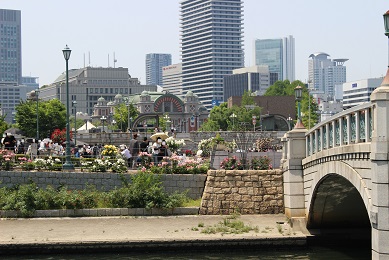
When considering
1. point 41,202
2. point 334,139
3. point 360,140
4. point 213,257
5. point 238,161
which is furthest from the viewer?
point 238,161

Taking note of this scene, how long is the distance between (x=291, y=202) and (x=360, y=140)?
876cm

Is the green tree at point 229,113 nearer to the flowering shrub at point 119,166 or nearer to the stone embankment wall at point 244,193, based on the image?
the flowering shrub at point 119,166

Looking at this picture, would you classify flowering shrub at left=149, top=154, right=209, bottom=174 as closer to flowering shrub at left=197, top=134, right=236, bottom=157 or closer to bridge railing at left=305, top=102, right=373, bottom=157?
bridge railing at left=305, top=102, right=373, bottom=157

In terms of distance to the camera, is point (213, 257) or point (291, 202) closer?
point (213, 257)

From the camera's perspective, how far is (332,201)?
27844 millimetres

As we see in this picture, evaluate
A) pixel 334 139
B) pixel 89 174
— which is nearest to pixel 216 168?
pixel 89 174

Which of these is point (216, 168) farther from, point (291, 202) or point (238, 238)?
point (238, 238)

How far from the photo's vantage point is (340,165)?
22594mm

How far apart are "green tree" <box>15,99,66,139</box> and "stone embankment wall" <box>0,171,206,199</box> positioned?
5829 centimetres

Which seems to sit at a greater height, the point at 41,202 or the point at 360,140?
the point at 360,140

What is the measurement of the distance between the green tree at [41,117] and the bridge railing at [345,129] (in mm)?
69031

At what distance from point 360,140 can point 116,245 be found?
8.78 meters

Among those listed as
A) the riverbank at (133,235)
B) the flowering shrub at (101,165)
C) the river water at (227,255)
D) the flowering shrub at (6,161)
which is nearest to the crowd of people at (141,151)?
the flowering shrub at (101,165)

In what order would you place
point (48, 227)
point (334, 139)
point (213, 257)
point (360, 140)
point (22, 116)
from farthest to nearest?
point (22, 116)
point (48, 227)
point (213, 257)
point (334, 139)
point (360, 140)
